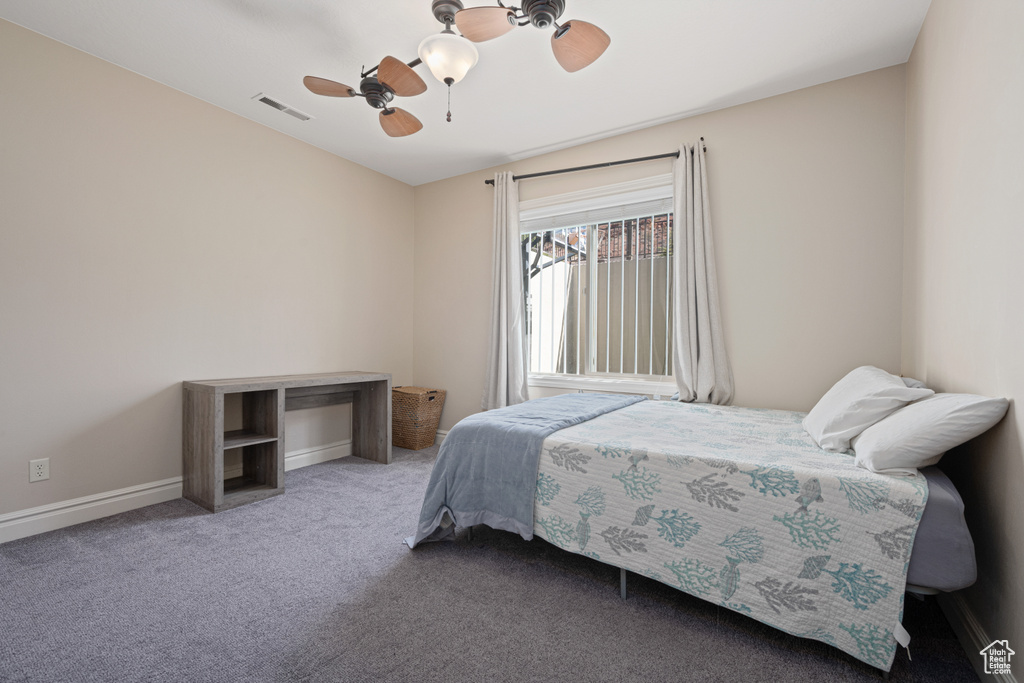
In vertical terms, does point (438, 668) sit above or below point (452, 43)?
below

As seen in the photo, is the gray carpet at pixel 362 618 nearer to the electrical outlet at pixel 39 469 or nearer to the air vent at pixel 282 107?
the electrical outlet at pixel 39 469

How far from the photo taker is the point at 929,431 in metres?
1.28

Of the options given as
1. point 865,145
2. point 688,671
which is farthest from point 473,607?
point 865,145

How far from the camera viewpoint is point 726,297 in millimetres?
2938

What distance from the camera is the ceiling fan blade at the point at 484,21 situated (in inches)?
64.8

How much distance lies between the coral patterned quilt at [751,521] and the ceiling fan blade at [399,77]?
5.74ft

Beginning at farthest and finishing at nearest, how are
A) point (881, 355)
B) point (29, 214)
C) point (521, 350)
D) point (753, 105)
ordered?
point (521, 350) → point (753, 105) → point (881, 355) → point (29, 214)

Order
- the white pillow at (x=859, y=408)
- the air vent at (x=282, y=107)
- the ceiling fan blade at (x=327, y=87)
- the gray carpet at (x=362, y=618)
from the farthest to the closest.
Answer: the air vent at (x=282, y=107), the ceiling fan blade at (x=327, y=87), the white pillow at (x=859, y=408), the gray carpet at (x=362, y=618)

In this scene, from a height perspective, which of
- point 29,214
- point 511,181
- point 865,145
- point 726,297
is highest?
point 511,181

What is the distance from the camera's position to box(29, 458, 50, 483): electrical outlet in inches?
88.3

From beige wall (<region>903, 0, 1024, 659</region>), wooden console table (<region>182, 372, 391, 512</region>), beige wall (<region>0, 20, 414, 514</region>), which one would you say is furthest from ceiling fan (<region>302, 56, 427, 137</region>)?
beige wall (<region>903, 0, 1024, 659</region>)

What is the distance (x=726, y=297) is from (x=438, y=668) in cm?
264

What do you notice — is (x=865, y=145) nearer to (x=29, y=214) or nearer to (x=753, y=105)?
(x=753, y=105)

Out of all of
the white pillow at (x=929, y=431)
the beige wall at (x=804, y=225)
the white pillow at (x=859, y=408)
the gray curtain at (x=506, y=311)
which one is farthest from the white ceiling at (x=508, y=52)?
the white pillow at (x=929, y=431)
